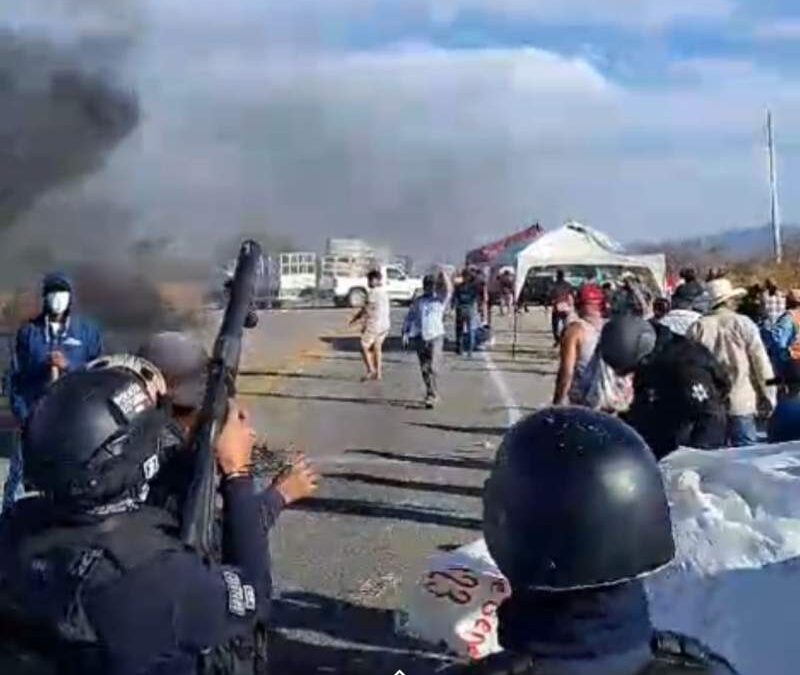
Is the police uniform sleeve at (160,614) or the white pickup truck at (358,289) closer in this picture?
the police uniform sleeve at (160,614)

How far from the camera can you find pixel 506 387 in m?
21.5

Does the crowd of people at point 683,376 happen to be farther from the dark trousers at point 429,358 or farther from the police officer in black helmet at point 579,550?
the dark trousers at point 429,358

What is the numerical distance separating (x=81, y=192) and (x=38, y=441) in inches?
582

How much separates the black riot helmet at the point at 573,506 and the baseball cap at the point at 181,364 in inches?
65.2

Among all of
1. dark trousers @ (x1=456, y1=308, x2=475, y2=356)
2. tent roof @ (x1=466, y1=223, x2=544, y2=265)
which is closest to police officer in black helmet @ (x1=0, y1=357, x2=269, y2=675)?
dark trousers @ (x1=456, y1=308, x2=475, y2=356)

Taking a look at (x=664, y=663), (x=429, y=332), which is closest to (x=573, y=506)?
(x=664, y=663)

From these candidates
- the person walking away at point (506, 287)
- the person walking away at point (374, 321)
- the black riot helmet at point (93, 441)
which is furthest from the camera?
the person walking away at point (506, 287)

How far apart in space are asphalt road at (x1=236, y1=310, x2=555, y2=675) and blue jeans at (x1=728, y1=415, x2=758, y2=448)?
181 cm

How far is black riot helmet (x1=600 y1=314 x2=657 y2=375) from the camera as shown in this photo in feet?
24.1

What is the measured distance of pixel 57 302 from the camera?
880 centimetres

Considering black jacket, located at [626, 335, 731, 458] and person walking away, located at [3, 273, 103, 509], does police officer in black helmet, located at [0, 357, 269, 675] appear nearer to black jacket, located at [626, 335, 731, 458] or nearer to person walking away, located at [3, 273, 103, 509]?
black jacket, located at [626, 335, 731, 458]

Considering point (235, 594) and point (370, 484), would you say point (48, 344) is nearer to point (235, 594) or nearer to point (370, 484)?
point (370, 484)

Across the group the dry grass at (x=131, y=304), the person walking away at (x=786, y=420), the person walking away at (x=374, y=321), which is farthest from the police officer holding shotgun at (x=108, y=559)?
the person walking away at (x=374, y=321)

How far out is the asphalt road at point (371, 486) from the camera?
7.24 metres
